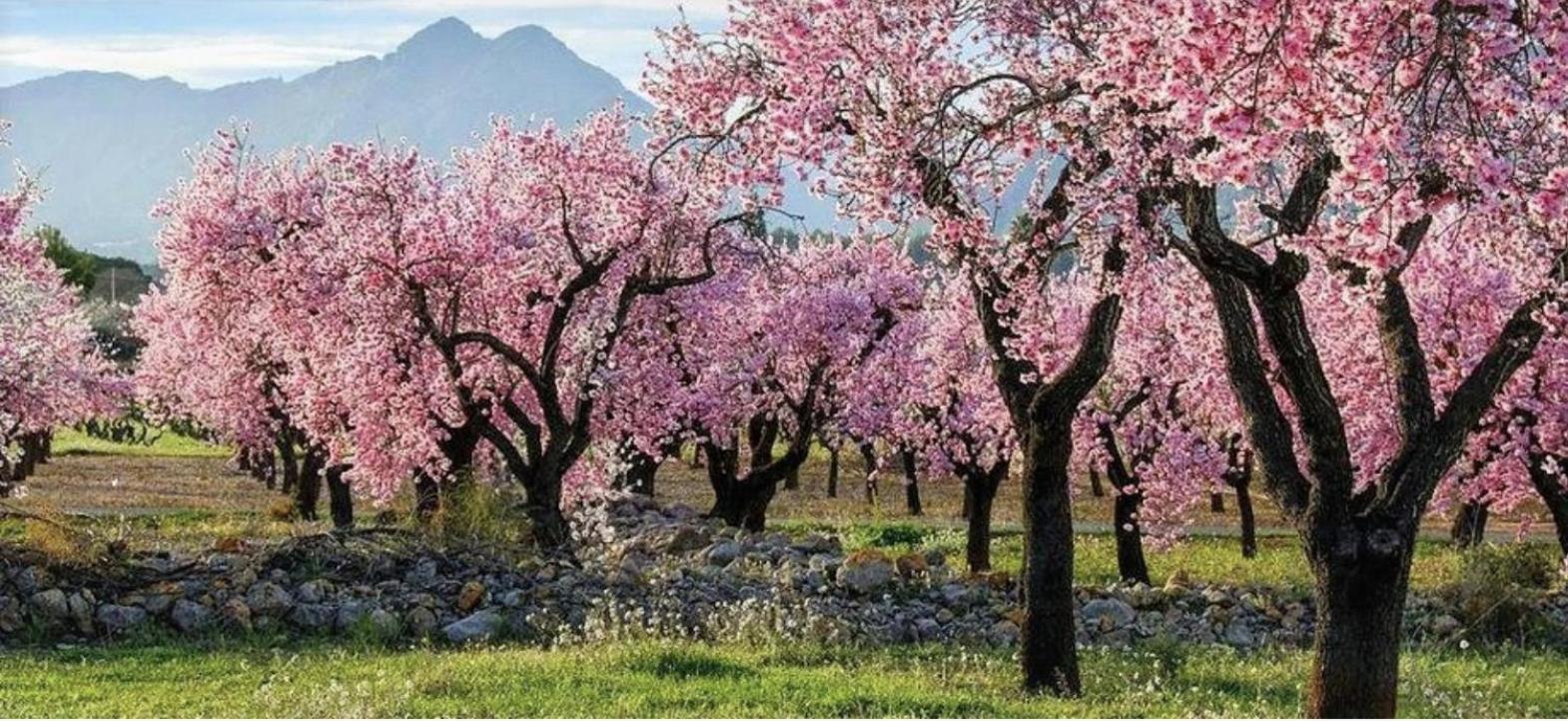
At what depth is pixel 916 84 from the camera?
13.7 meters

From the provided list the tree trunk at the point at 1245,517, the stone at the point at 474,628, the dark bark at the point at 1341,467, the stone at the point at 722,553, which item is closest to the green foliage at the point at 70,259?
the tree trunk at the point at 1245,517

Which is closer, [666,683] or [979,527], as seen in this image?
[666,683]

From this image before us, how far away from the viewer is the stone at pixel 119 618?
1791 cm

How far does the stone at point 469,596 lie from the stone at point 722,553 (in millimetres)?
5051

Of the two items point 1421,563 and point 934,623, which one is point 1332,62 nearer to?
point 934,623

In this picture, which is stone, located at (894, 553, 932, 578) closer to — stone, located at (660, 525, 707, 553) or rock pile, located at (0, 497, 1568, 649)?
rock pile, located at (0, 497, 1568, 649)

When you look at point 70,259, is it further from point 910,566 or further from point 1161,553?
point 910,566

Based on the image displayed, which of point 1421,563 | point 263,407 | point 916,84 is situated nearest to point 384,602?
point 916,84

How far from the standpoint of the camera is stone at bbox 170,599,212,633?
710 inches

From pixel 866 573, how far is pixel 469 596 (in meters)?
5.45

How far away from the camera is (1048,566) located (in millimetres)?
14648

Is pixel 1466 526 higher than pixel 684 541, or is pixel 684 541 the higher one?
pixel 684 541

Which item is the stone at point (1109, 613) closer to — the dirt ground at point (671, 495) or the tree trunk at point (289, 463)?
the dirt ground at point (671, 495)

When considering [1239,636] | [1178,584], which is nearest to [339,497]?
[1178,584]
